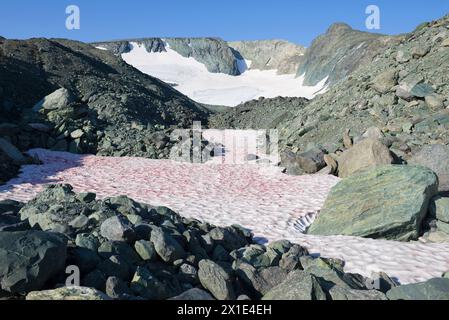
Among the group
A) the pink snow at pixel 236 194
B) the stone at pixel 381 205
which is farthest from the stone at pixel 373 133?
the stone at pixel 381 205

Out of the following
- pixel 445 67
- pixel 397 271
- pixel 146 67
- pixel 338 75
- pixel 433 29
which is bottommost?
pixel 397 271

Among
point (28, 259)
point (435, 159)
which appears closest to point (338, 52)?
point (435, 159)

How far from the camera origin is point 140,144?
86.2 ft

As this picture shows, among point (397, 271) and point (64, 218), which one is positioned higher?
point (64, 218)

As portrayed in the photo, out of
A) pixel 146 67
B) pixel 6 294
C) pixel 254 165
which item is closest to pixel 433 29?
pixel 254 165

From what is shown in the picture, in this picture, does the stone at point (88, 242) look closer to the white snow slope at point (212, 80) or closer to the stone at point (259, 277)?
the stone at point (259, 277)

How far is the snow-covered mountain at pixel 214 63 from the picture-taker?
107188 mm

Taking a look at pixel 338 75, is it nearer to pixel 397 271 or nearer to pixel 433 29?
pixel 433 29

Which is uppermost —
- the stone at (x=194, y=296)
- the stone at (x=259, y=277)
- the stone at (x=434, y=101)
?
the stone at (x=434, y=101)

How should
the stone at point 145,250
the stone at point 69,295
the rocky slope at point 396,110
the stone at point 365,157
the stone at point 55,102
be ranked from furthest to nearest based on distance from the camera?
1. the stone at point 55,102
2. the rocky slope at point 396,110
3. the stone at point 365,157
4. the stone at point 145,250
5. the stone at point 69,295

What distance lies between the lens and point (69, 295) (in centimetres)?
502

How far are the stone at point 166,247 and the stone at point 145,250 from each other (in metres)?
0.12

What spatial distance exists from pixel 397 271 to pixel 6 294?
7.18 m

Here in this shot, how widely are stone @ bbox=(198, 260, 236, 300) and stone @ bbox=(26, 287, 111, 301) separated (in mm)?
1947
